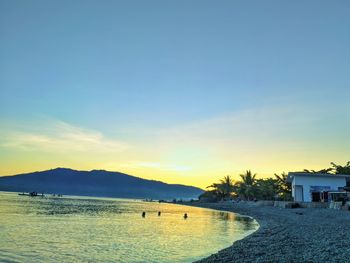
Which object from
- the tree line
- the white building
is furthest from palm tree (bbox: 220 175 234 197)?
the white building

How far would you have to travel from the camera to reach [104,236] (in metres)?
27.2

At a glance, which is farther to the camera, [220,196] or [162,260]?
[220,196]

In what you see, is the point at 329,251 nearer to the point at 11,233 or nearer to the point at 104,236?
the point at 104,236

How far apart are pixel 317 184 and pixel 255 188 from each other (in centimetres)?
3966

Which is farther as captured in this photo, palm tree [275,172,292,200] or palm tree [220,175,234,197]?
palm tree [220,175,234,197]

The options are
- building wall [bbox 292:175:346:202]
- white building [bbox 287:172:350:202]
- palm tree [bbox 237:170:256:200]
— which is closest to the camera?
white building [bbox 287:172:350:202]

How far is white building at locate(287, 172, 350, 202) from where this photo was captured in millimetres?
59500

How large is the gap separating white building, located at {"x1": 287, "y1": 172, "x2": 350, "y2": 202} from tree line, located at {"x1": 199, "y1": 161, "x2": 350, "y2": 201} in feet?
37.5

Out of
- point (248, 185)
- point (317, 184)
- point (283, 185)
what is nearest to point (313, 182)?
point (317, 184)

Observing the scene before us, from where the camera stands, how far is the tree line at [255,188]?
7599 centimetres

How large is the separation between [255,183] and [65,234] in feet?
255

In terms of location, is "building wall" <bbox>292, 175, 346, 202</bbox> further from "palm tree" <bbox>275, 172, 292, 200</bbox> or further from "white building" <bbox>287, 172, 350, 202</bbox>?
"palm tree" <bbox>275, 172, 292, 200</bbox>

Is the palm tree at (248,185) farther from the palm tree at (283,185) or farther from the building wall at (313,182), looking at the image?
the building wall at (313,182)

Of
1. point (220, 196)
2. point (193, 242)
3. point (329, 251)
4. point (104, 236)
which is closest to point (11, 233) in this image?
point (104, 236)
